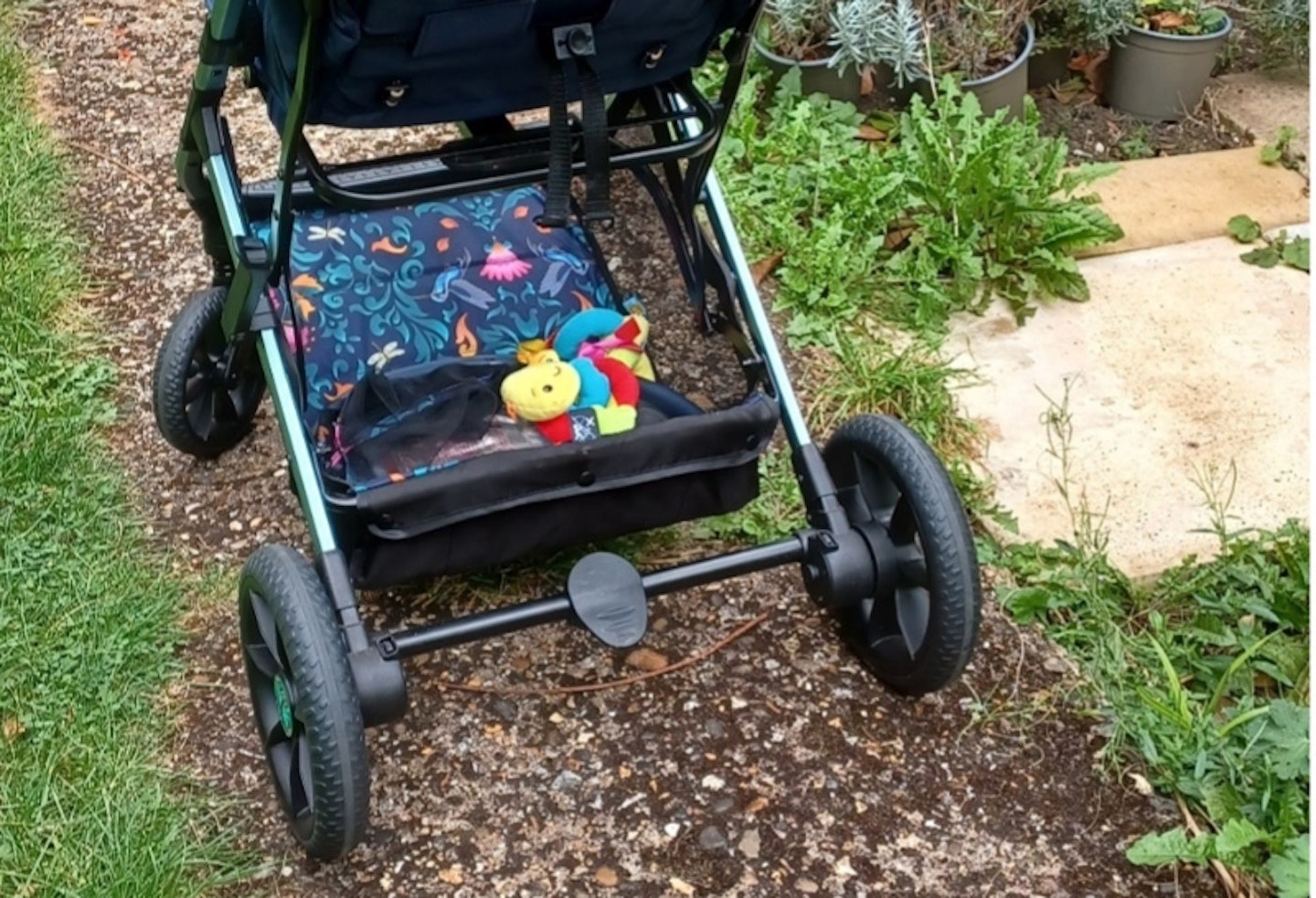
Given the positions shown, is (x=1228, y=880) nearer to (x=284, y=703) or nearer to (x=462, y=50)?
(x=284, y=703)

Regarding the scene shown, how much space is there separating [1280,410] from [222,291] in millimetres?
2049

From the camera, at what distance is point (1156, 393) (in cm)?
309

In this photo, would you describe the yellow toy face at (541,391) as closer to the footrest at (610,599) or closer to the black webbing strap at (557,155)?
the footrest at (610,599)

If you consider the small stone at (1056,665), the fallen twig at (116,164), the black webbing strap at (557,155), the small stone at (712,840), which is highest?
the black webbing strap at (557,155)

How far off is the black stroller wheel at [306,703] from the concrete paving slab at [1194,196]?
2128 millimetres

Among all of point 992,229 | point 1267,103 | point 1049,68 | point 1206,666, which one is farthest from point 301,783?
point 1267,103

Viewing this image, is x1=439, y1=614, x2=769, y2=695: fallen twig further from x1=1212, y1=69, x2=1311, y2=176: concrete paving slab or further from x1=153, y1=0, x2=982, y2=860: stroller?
x1=1212, y1=69, x2=1311, y2=176: concrete paving slab

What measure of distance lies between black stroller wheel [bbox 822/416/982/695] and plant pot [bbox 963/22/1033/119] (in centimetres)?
165

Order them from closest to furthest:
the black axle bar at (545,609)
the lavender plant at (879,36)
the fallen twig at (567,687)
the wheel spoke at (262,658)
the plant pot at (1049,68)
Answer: the black axle bar at (545,609) < the wheel spoke at (262,658) < the fallen twig at (567,687) < the lavender plant at (879,36) < the plant pot at (1049,68)

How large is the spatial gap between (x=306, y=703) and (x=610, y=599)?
44cm

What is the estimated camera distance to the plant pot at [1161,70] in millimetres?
3863

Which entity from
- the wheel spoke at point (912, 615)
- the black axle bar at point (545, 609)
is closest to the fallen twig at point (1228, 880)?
the wheel spoke at point (912, 615)

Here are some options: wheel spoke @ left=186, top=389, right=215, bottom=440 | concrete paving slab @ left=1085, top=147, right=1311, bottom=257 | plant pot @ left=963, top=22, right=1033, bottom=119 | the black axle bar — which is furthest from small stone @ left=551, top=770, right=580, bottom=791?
plant pot @ left=963, top=22, right=1033, bottom=119

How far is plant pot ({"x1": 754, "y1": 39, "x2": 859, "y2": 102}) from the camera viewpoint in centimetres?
382
